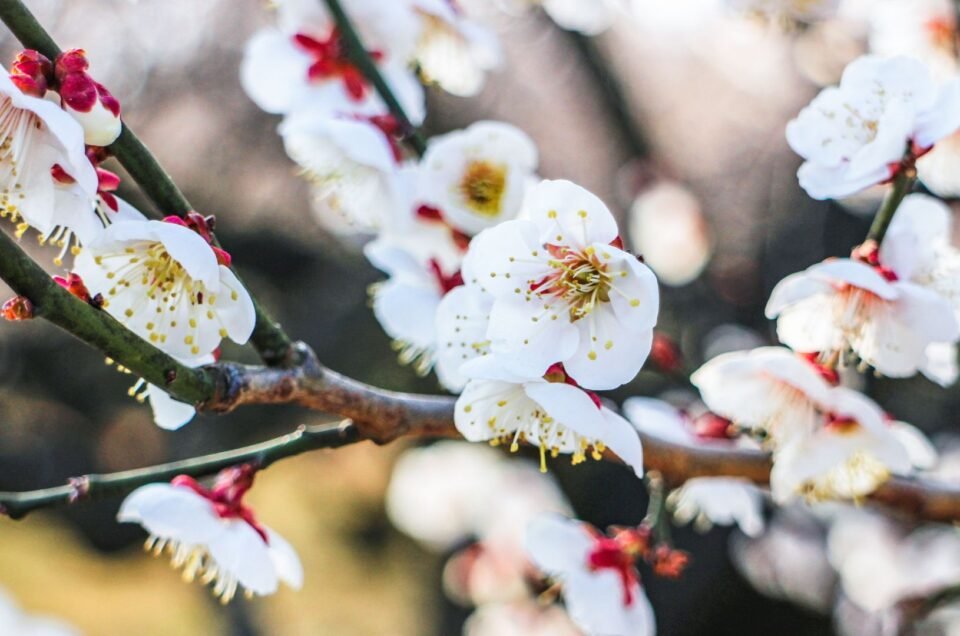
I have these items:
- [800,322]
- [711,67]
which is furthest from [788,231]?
[800,322]

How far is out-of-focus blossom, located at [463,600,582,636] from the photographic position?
127 inches

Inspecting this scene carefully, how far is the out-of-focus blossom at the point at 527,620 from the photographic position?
322 cm

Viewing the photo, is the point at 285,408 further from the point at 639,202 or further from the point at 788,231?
the point at 788,231

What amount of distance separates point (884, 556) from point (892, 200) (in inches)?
87.6

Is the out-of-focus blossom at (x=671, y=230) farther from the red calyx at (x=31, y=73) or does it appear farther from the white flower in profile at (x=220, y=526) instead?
the red calyx at (x=31, y=73)

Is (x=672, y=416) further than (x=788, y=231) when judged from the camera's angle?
No

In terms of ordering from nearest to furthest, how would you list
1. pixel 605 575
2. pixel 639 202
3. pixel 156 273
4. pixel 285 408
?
pixel 156 273 → pixel 605 575 → pixel 639 202 → pixel 285 408

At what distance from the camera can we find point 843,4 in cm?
203

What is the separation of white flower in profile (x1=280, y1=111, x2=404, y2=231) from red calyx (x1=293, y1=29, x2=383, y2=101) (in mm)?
77

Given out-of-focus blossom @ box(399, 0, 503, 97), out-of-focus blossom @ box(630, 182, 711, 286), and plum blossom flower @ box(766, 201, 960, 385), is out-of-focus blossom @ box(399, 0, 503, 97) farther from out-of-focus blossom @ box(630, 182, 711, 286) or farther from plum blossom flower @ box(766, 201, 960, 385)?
out-of-focus blossom @ box(630, 182, 711, 286)

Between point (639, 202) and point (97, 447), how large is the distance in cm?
260

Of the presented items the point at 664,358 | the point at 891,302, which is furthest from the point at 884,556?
the point at 891,302

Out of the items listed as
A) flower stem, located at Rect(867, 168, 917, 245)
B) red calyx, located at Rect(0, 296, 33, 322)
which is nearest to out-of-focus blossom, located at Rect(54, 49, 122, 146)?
red calyx, located at Rect(0, 296, 33, 322)

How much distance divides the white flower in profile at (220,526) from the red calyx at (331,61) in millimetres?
611
